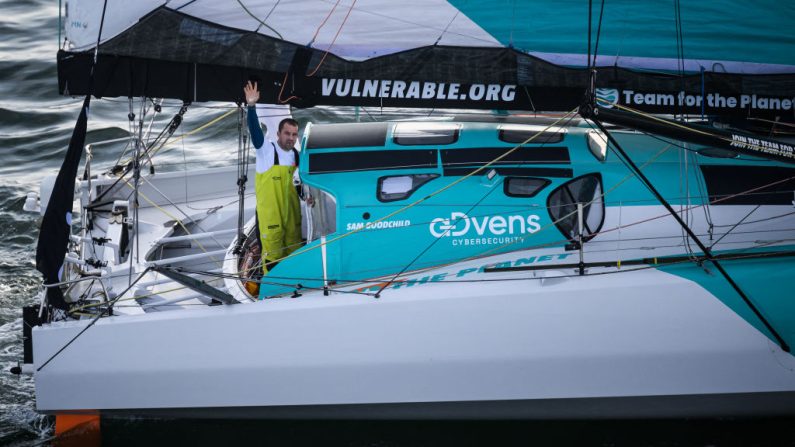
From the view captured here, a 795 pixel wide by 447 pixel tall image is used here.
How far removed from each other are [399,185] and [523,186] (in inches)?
30.0

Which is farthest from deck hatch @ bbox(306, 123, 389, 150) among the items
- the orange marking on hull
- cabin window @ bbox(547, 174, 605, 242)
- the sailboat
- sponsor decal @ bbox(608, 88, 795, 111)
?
the orange marking on hull

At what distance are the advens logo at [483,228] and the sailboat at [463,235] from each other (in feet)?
0.05

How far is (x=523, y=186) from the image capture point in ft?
19.7

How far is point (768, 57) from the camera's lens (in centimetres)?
596

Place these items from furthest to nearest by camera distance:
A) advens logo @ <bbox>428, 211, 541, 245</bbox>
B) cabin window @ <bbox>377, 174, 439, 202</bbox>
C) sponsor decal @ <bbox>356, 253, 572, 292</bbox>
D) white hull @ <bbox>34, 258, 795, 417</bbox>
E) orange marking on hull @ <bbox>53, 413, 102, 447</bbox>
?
orange marking on hull @ <bbox>53, 413, 102, 447</bbox> → cabin window @ <bbox>377, 174, 439, 202</bbox> → advens logo @ <bbox>428, 211, 541, 245</bbox> → sponsor decal @ <bbox>356, 253, 572, 292</bbox> → white hull @ <bbox>34, 258, 795, 417</bbox>

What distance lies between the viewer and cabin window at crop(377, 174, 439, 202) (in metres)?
6.00

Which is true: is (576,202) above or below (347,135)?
below

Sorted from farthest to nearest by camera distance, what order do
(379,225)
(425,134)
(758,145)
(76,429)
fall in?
(425,134) → (76,429) → (379,225) → (758,145)

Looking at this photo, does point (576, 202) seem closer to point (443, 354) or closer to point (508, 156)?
point (508, 156)

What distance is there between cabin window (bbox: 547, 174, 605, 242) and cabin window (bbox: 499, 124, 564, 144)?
367 millimetres

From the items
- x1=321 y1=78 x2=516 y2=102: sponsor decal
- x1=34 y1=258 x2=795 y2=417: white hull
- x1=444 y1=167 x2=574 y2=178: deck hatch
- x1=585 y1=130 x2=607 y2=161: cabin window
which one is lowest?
x1=34 y1=258 x2=795 y2=417: white hull

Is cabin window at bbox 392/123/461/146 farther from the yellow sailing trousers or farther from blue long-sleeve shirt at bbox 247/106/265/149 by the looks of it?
blue long-sleeve shirt at bbox 247/106/265/149

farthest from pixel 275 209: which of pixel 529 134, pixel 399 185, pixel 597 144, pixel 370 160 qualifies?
pixel 597 144

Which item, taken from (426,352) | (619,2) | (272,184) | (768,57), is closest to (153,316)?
(272,184)
